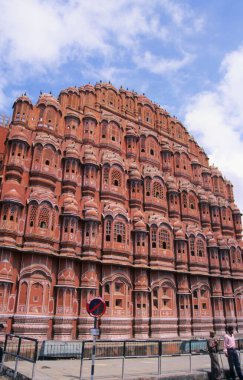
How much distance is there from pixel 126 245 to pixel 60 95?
686 inches

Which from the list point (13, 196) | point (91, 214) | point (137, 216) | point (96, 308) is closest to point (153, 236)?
point (137, 216)

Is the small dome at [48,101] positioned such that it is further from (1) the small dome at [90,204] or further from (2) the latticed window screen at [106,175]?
(1) the small dome at [90,204]

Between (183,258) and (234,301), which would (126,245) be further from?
(234,301)

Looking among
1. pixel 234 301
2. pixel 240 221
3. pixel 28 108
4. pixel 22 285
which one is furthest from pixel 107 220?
pixel 240 221

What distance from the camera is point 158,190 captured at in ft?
116

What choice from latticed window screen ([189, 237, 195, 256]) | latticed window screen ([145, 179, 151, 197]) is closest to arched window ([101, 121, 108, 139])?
latticed window screen ([145, 179, 151, 197])

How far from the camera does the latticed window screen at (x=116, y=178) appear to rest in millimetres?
32300

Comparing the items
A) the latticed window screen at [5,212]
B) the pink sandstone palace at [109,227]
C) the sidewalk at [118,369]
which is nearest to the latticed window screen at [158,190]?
the pink sandstone palace at [109,227]

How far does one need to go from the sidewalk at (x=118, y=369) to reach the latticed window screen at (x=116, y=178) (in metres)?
18.4

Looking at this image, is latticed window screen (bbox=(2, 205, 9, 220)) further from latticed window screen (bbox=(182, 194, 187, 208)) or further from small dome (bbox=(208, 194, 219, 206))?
small dome (bbox=(208, 194, 219, 206))

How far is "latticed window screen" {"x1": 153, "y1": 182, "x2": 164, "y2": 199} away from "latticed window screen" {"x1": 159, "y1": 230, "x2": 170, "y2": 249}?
413cm

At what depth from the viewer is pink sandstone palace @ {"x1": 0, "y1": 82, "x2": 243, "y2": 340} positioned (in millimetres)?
24906

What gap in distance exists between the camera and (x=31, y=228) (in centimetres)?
2564

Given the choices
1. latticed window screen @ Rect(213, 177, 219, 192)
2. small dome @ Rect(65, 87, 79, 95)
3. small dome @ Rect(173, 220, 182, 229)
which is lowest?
small dome @ Rect(173, 220, 182, 229)
